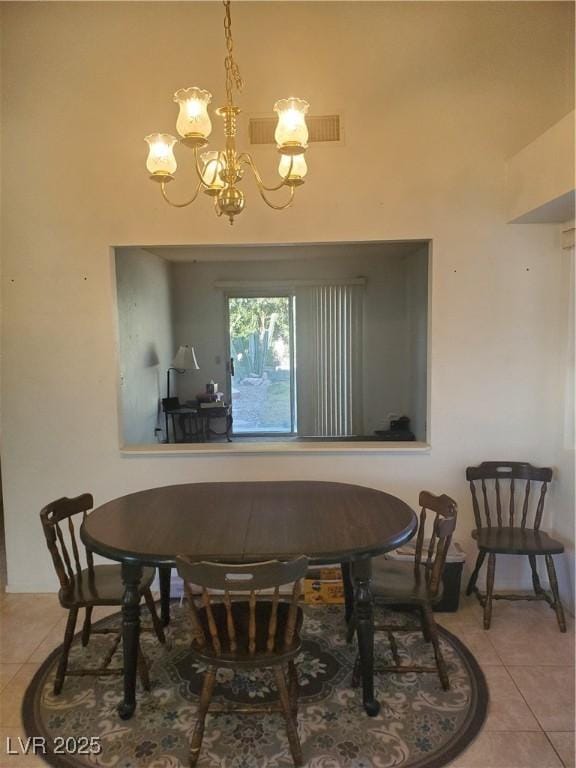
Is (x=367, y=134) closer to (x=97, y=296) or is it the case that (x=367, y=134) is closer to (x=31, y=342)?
(x=97, y=296)

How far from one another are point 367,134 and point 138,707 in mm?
3061

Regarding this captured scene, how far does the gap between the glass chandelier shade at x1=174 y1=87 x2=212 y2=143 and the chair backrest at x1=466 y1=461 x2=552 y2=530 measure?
2.23 meters

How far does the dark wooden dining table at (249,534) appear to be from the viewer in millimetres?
1829

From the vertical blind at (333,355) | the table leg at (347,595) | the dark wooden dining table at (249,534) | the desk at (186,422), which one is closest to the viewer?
the dark wooden dining table at (249,534)

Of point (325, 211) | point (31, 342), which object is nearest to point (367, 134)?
point (325, 211)

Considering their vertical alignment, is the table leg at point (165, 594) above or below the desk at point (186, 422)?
below

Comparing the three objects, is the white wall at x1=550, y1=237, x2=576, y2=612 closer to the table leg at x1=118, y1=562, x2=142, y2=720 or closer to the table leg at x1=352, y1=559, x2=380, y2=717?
the table leg at x1=352, y1=559, x2=380, y2=717

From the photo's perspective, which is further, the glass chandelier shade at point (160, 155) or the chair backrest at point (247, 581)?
the glass chandelier shade at point (160, 155)

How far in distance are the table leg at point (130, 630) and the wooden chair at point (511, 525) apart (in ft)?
5.78

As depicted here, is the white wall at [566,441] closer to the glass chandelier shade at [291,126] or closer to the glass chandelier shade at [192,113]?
the glass chandelier shade at [291,126]

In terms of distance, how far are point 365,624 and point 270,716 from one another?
549 mm

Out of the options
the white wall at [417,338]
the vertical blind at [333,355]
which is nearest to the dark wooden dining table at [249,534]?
the white wall at [417,338]

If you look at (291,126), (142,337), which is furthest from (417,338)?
(291,126)

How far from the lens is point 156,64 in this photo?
9.36 ft
